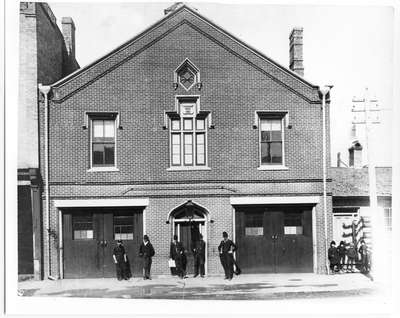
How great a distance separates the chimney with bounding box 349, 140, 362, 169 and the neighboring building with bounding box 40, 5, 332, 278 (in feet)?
10.6

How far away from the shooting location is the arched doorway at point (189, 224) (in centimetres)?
1603

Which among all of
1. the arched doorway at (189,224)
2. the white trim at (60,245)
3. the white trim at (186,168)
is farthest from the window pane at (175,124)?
the white trim at (60,245)

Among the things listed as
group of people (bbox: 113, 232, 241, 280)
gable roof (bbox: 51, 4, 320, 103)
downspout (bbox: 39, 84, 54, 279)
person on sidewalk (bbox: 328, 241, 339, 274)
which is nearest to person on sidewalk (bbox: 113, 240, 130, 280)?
group of people (bbox: 113, 232, 241, 280)

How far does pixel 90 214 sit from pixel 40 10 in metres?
6.71

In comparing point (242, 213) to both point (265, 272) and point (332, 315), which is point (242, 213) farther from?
point (332, 315)

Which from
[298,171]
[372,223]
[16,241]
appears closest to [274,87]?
[298,171]

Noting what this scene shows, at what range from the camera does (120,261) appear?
1556cm

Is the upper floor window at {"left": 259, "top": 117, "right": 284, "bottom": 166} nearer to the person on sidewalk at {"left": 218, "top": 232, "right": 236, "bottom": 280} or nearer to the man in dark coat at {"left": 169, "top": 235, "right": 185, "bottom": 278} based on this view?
the person on sidewalk at {"left": 218, "top": 232, "right": 236, "bottom": 280}

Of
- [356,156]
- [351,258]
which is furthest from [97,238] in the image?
[356,156]

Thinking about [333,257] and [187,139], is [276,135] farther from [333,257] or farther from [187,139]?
[333,257]

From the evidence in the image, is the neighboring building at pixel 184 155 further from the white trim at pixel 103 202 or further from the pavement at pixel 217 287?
the pavement at pixel 217 287

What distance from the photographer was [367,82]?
564 inches

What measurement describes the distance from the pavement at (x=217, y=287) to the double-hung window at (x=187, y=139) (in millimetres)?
3636

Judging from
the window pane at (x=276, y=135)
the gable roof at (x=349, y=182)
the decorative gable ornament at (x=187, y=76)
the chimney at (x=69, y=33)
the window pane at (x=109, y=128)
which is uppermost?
the chimney at (x=69, y=33)
